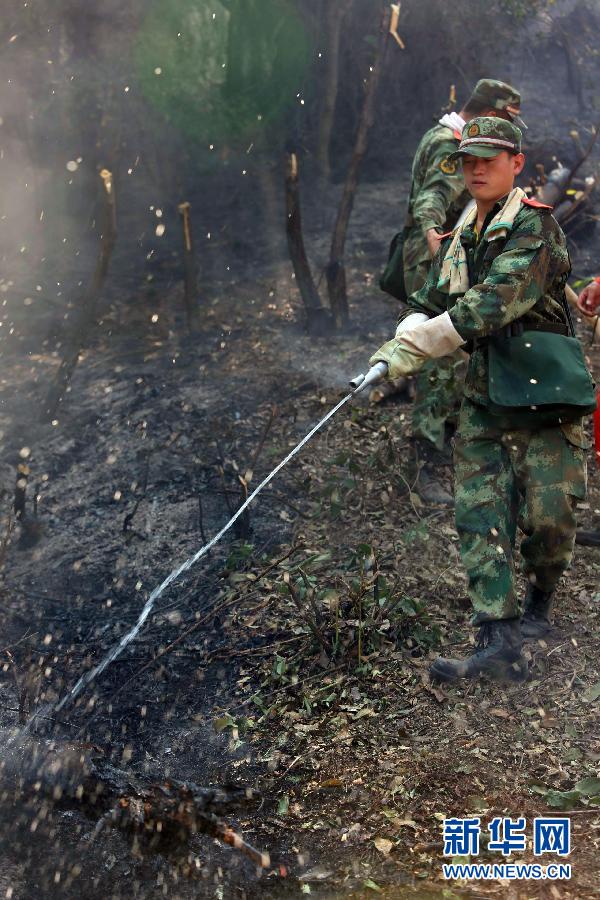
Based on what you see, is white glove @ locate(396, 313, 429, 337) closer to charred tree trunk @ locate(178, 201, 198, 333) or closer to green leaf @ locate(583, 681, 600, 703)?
green leaf @ locate(583, 681, 600, 703)

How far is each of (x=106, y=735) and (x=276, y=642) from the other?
0.90 m

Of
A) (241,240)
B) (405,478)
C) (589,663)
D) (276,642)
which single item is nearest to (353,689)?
(276,642)

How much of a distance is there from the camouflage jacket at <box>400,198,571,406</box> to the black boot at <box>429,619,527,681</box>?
0.94 meters

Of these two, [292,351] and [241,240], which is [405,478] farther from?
[241,240]

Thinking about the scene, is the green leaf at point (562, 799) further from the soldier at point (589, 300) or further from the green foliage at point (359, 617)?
the soldier at point (589, 300)

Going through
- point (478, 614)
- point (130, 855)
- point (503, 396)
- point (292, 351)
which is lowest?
point (292, 351)

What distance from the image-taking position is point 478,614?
3852mm

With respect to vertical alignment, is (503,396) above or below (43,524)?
above

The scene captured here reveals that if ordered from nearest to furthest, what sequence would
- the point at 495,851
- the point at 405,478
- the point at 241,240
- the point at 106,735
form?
1. the point at 495,851
2. the point at 106,735
3. the point at 405,478
4. the point at 241,240

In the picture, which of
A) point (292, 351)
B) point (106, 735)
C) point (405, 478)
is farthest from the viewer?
point (292, 351)

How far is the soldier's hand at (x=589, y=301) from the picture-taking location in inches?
177

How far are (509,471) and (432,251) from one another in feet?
6.20

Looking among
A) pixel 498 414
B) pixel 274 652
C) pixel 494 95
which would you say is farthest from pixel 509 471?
pixel 494 95

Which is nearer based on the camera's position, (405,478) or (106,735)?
(106,735)
